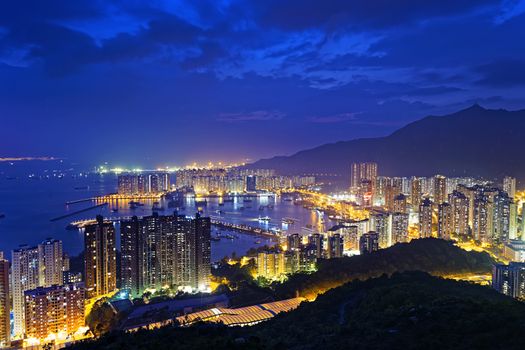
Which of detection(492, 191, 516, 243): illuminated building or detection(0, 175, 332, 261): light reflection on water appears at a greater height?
detection(492, 191, 516, 243): illuminated building

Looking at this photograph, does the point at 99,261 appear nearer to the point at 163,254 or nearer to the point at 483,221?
the point at 163,254

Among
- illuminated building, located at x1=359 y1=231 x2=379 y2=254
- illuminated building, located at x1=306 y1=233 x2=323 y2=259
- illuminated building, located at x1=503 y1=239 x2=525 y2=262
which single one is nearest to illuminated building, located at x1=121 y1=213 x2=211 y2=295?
illuminated building, located at x1=306 y1=233 x2=323 y2=259

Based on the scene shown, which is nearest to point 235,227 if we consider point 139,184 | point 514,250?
point 514,250

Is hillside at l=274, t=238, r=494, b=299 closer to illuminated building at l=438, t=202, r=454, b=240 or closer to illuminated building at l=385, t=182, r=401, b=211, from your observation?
illuminated building at l=438, t=202, r=454, b=240

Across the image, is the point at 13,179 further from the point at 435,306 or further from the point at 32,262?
the point at 435,306

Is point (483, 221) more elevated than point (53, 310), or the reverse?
point (483, 221)

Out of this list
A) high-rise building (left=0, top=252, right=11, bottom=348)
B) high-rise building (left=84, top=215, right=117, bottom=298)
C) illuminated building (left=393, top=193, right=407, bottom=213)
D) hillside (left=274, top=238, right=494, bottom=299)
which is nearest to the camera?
high-rise building (left=0, top=252, right=11, bottom=348)

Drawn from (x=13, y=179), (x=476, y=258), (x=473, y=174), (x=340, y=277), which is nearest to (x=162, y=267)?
A: (x=340, y=277)
